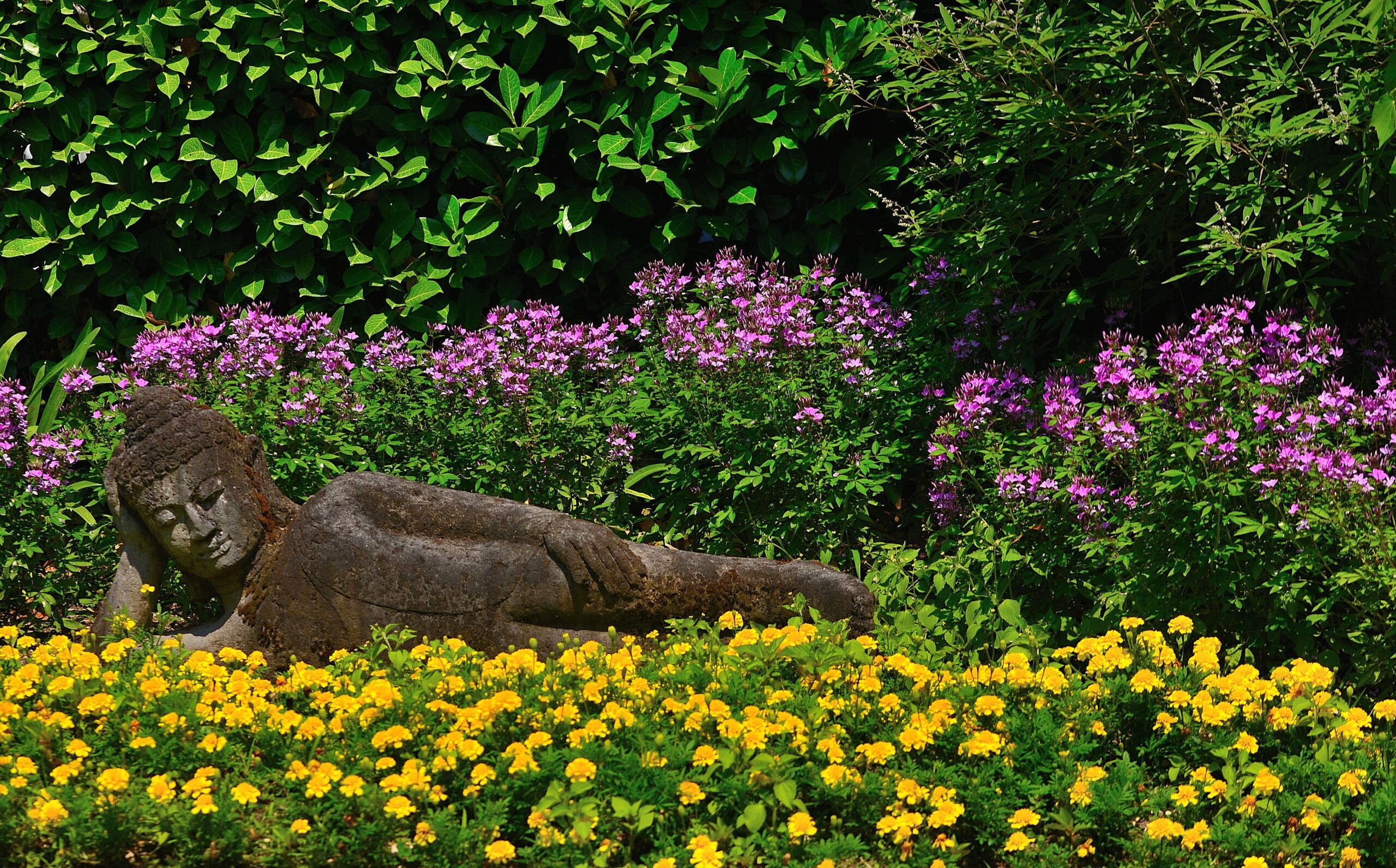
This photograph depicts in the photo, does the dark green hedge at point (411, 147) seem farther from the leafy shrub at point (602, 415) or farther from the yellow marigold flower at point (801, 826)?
the yellow marigold flower at point (801, 826)

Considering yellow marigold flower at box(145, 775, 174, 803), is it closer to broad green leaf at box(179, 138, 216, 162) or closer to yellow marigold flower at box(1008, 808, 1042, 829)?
yellow marigold flower at box(1008, 808, 1042, 829)

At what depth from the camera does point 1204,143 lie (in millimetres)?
4086

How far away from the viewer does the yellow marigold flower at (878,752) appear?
9.77 ft

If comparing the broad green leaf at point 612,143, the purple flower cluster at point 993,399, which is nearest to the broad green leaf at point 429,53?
the broad green leaf at point 612,143

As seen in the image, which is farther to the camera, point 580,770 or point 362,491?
point 362,491

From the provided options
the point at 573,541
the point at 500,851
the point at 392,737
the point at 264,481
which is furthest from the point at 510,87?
the point at 500,851

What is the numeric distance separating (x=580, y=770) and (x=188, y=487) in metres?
1.86

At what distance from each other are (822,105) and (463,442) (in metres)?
2.29

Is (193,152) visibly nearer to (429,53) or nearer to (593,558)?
(429,53)

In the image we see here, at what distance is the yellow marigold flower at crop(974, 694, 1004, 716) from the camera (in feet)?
10.5

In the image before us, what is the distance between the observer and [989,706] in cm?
320

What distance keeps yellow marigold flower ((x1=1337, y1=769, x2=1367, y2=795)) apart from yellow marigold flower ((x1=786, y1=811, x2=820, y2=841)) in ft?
4.27

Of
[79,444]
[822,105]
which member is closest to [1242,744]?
[822,105]

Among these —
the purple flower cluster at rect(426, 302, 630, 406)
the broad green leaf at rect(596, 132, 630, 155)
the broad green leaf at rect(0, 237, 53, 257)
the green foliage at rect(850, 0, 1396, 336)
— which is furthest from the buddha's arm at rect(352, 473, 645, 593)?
the broad green leaf at rect(0, 237, 53, 257)
